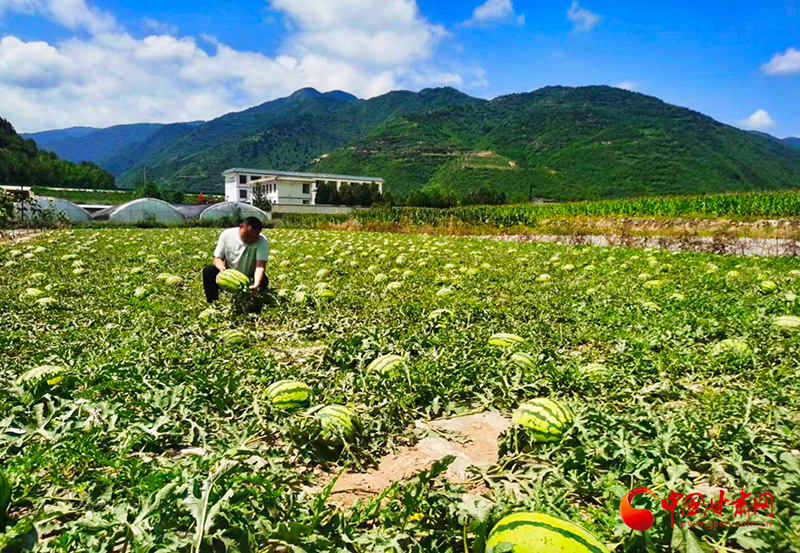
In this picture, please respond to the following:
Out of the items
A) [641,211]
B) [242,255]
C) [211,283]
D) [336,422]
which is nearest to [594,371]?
[336,422]

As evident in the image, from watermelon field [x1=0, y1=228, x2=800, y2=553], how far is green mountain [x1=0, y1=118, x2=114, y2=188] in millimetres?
97099

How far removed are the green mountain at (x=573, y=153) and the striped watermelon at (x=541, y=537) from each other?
93352 millimetres

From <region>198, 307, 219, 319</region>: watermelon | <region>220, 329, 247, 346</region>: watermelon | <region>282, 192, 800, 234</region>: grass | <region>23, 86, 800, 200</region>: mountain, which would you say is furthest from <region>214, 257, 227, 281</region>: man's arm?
<region>23, 86, 800, 200</region>: mountain

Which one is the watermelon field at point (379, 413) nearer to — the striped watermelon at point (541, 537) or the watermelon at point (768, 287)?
the striped watermelon at point (541, 537)

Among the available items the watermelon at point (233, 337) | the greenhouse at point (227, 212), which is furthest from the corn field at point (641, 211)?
the watermelon at point (233, 337)

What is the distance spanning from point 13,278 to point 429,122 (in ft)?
594

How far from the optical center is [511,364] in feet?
11.8

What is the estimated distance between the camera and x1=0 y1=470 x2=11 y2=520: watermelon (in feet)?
5.91

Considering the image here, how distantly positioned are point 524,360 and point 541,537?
2.08 meters

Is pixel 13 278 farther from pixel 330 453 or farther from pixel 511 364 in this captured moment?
pixel 511 364

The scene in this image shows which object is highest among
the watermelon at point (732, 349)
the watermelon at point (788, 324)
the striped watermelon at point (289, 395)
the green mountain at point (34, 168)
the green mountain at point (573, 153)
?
the green mountain at point (573, 153)

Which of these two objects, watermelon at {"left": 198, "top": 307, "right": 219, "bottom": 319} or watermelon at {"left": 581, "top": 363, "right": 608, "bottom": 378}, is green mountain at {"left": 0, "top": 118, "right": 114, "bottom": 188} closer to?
watermelon at {"left": 198, "top": 307, "right": 219, "bottom": 319}

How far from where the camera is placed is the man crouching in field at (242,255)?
6138 mm

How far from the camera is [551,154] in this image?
12988cm
